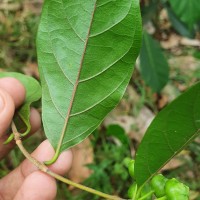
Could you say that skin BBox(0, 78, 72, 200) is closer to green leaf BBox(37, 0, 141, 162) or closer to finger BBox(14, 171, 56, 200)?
finger BBox(14, 171, 56, 200)

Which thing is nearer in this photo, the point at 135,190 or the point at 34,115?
the point at 135,190

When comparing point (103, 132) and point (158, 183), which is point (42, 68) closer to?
point (158, 183)

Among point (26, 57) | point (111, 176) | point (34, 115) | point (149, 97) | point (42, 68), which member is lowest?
point (111, 176)

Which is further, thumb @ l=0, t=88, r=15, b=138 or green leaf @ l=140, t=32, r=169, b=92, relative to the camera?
green leaf @ l=140, t=32, r=169, b=92

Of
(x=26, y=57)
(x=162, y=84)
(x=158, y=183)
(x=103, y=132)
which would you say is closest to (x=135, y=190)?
(x=158, y=183)

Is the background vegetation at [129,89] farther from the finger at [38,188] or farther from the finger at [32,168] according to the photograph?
the finger at [38,188]

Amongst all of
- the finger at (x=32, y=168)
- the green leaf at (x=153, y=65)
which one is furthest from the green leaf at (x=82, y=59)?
the green leaf at (x=153, y=65)

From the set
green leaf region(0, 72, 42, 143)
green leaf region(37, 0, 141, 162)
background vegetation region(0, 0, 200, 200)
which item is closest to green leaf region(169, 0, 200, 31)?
background vegetation region(0, 0, 200, 200)
